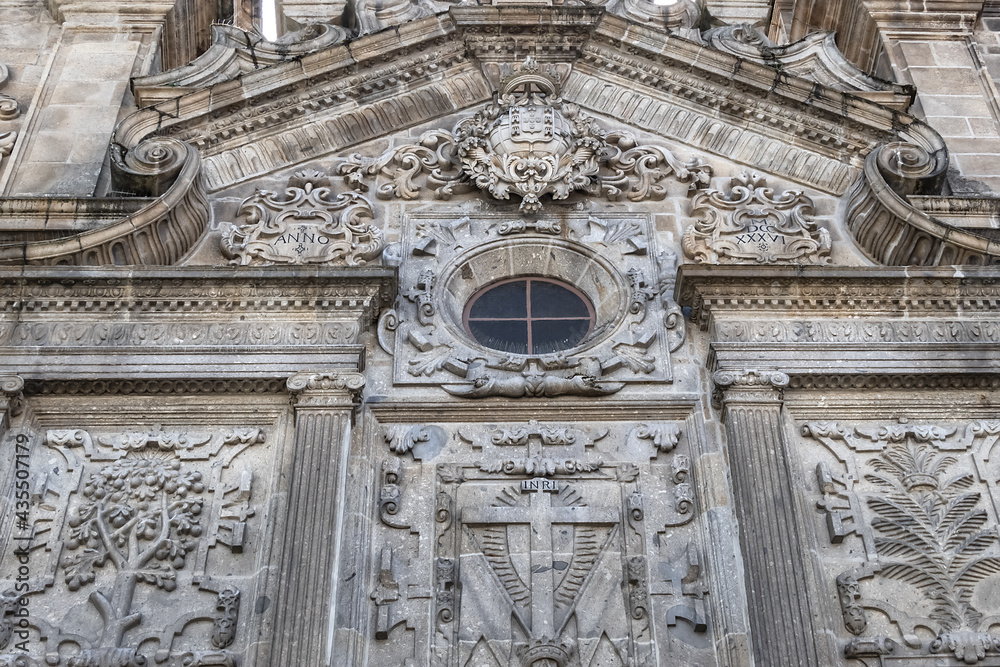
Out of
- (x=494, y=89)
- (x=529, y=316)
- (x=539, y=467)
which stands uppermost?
(x=494, y=89)

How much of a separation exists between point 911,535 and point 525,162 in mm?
4930

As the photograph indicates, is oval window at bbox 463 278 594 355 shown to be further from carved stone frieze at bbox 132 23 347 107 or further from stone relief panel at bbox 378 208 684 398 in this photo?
carved stone frieze at bbox 132 23 347 107

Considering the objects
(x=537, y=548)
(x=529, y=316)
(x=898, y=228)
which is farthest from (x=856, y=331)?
(x=537, y=548)

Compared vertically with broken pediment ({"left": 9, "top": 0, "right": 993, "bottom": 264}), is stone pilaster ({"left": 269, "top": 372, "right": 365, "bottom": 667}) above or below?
below

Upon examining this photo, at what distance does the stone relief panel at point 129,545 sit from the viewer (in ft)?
30.3

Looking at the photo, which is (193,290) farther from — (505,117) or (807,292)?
(807,292)

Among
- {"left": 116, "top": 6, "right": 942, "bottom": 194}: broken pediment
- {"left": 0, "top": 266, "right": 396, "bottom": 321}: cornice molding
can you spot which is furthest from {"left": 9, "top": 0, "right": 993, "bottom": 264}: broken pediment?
{"left": 0, "top": 266, "right": 396, "bottom": 321}: cornice molding

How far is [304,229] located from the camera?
39.0ft

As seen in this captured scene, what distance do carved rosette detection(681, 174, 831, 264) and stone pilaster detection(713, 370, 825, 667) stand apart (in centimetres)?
158

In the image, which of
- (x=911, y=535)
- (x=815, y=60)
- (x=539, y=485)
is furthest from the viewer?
(x=815, y=60)

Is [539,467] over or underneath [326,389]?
underneath

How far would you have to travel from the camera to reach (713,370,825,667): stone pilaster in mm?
9070

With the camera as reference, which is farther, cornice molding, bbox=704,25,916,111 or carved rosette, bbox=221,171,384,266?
cornice molding, bbox=704,25,916,111

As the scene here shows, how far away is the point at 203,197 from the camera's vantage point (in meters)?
12.0
